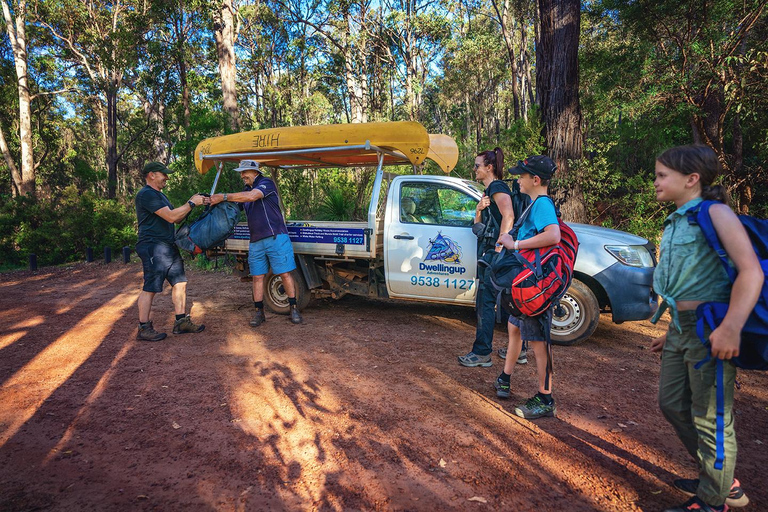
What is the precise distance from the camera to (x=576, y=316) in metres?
4.81

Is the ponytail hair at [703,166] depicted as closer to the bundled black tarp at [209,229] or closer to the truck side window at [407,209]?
the truck side window at [407,209]

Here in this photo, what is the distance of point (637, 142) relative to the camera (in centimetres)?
1309

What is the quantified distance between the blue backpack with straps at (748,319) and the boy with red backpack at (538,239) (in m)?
0.94

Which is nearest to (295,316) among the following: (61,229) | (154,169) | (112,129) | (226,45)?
(154,169)

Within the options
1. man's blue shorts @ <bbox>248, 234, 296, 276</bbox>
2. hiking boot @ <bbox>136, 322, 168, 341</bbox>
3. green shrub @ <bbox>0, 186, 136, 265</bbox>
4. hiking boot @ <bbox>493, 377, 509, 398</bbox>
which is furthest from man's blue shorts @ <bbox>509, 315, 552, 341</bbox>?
green shrub @ <bbox>0, 186, 136, 265</bbox>

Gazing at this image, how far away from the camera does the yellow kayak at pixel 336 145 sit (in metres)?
5.34

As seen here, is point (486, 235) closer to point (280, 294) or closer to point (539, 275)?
point (539, 275)

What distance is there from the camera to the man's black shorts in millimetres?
5035

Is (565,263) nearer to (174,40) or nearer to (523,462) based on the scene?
(523,462)

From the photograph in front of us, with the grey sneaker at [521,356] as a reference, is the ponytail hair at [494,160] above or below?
above

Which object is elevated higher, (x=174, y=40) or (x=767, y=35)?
(x=174, y=40)

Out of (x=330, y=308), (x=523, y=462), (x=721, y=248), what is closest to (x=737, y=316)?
(x=721, y=248)

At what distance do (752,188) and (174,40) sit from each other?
20956 mm

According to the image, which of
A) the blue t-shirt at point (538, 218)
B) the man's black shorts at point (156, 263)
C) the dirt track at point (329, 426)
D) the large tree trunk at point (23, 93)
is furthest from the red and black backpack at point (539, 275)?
the large tree trunk at point (23, 93)
